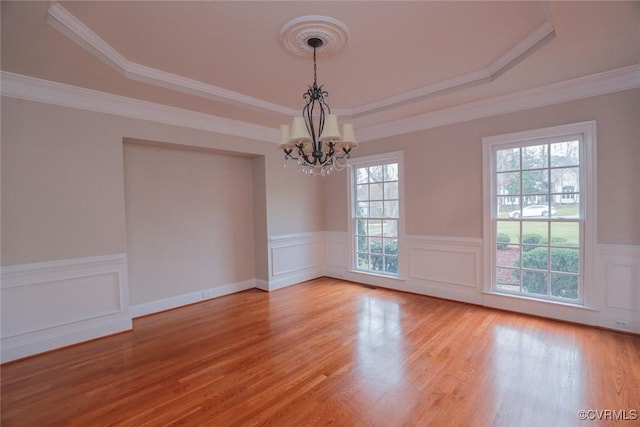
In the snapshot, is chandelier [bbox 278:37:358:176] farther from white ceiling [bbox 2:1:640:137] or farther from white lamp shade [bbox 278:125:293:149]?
white ceiling [bbox 2:1:640:137]

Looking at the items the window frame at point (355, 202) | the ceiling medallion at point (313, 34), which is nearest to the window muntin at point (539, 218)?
the window frame at point (355, 202)

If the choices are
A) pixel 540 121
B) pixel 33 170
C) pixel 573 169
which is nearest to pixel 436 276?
pixel 573 169

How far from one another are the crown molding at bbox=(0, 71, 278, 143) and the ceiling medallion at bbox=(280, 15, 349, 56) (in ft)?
6.62

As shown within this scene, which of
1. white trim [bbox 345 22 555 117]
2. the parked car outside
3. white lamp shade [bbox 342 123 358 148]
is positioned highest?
white trim [bbox 345 22 555 117]

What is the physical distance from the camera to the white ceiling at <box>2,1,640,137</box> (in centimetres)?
205

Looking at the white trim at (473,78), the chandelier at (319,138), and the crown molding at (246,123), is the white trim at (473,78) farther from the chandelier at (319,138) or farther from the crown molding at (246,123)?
the chandelier at (319,138)

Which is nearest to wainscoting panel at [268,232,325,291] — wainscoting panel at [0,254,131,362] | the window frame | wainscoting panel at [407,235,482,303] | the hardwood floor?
the window frame

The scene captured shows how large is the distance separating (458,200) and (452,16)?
244cm

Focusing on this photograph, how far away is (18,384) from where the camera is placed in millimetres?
2416

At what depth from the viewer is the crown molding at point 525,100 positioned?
2.96 m

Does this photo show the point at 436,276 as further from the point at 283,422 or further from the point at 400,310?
the point at 283,422

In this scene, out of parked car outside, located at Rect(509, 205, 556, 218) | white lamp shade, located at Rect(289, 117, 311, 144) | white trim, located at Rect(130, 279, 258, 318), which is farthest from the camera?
white trim, located at Rect(130, 279, 258, 318)

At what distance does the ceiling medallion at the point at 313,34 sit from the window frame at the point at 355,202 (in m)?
2.42

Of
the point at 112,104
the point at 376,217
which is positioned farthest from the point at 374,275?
the point at 112,104
